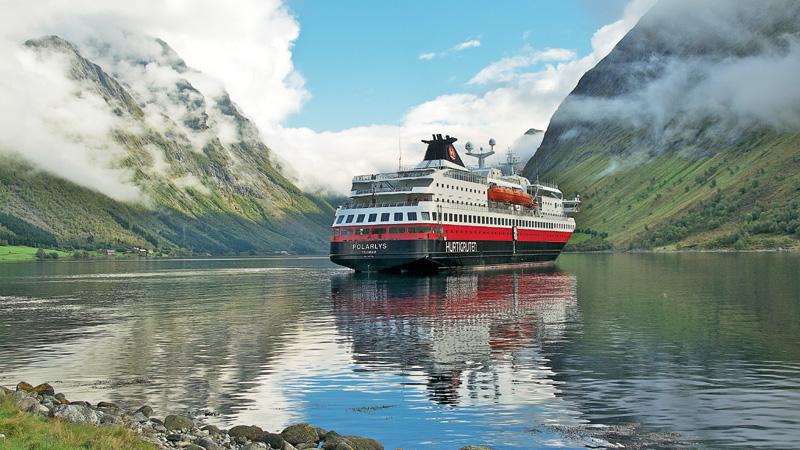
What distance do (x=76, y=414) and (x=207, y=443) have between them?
3.64 meters

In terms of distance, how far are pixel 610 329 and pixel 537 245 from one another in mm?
89734

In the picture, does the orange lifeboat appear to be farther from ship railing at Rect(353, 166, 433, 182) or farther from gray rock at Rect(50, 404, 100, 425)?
gray rock at Rect(50, 404, 100, 425)

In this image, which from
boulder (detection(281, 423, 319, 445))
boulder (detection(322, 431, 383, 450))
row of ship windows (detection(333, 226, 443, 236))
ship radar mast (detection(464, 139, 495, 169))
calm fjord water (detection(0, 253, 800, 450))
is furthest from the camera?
ship radar mast (detection(464, 139, 495, 169))

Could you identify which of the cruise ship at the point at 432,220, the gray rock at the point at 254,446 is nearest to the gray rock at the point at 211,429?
the gray rock at the point at 254,446

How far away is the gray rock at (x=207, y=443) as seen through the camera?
1542cm

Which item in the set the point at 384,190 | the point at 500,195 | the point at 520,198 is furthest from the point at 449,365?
the point at 520,198

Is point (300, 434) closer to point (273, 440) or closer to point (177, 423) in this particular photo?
point (273, 440)

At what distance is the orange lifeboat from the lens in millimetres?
109250

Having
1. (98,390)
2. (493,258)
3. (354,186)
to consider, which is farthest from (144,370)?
(493,258)

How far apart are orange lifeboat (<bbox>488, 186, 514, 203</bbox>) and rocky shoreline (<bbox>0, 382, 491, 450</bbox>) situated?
94070 millimetres

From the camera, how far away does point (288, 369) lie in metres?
25.8

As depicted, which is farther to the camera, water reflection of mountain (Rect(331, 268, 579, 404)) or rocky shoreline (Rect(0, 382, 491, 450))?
water reflection of mountain (Rect(331, 268, 579, 404))

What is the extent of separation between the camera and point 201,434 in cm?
1670

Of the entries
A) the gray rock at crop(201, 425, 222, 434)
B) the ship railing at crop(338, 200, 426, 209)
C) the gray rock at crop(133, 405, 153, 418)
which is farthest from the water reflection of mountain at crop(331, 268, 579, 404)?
the ship railing at crop(338, 200, 426, 209)
